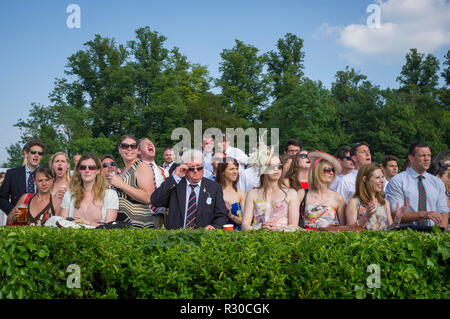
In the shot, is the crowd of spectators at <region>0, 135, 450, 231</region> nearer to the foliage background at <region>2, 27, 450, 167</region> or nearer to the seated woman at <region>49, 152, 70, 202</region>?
the seated woman at <region>49, 152, 70, 202</region>

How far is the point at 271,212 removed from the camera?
5789 millimetres

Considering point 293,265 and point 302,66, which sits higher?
point 302,66

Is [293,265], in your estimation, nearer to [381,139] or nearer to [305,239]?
[305,239]

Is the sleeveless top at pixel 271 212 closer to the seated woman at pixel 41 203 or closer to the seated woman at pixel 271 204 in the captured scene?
the seated woman at pixel 271 204

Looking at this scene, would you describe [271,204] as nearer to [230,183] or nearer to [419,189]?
[230,183]

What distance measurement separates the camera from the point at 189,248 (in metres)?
3.84

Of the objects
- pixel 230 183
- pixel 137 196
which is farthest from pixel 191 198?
pixel 230 183

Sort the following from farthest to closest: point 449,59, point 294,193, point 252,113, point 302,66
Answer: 1. point 449,59
2. point 302,66
3. point 252,113
4. point 294,193

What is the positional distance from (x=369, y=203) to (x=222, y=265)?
2.96 meters

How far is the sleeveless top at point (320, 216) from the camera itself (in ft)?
19.7

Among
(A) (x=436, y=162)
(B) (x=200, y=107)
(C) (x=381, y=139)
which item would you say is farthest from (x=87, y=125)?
(A) (x=436, y=162)

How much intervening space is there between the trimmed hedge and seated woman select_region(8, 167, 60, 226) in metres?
Answer: 2.38

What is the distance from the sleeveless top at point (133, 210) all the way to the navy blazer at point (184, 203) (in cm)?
53

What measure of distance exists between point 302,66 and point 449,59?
22.9m
